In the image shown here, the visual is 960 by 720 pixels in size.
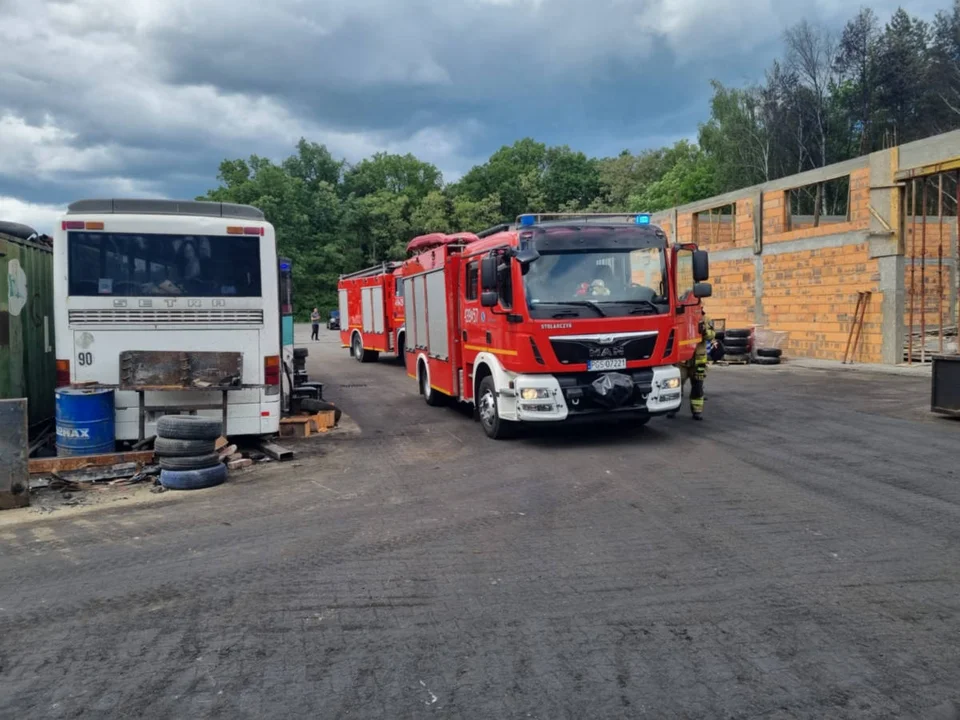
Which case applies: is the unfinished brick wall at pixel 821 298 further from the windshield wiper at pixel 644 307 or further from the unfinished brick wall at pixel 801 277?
the windshield wiper at pixel 644 307

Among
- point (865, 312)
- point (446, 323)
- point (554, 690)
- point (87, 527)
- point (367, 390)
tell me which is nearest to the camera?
point (554, 690)

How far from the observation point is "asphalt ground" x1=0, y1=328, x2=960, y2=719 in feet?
11.7

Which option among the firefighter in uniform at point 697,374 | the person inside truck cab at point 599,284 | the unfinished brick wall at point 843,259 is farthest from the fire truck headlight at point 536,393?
the unfinished brick wall at point 843,259

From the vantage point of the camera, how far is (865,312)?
20406 millimetres

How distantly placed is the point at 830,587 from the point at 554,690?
7.24ft

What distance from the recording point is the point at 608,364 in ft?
31.7

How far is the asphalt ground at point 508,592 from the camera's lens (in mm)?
3580

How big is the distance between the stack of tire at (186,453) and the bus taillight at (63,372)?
1.56 metres

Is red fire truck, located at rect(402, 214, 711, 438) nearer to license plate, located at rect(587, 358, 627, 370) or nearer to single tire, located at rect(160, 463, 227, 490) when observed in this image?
license plate, located at rect(587, 358, 627, 370)

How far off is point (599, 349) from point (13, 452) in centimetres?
640

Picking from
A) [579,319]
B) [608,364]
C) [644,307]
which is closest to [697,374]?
[644,307]

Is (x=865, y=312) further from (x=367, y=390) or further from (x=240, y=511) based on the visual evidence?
(x=240, y=511)

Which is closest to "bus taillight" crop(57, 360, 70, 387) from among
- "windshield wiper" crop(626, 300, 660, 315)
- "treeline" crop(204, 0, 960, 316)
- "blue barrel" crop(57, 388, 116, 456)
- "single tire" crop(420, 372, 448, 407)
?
"blue barrel" crop(57, 388, 116, 456)

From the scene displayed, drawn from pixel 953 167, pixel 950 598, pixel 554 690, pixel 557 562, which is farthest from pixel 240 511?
pixel 953 167
